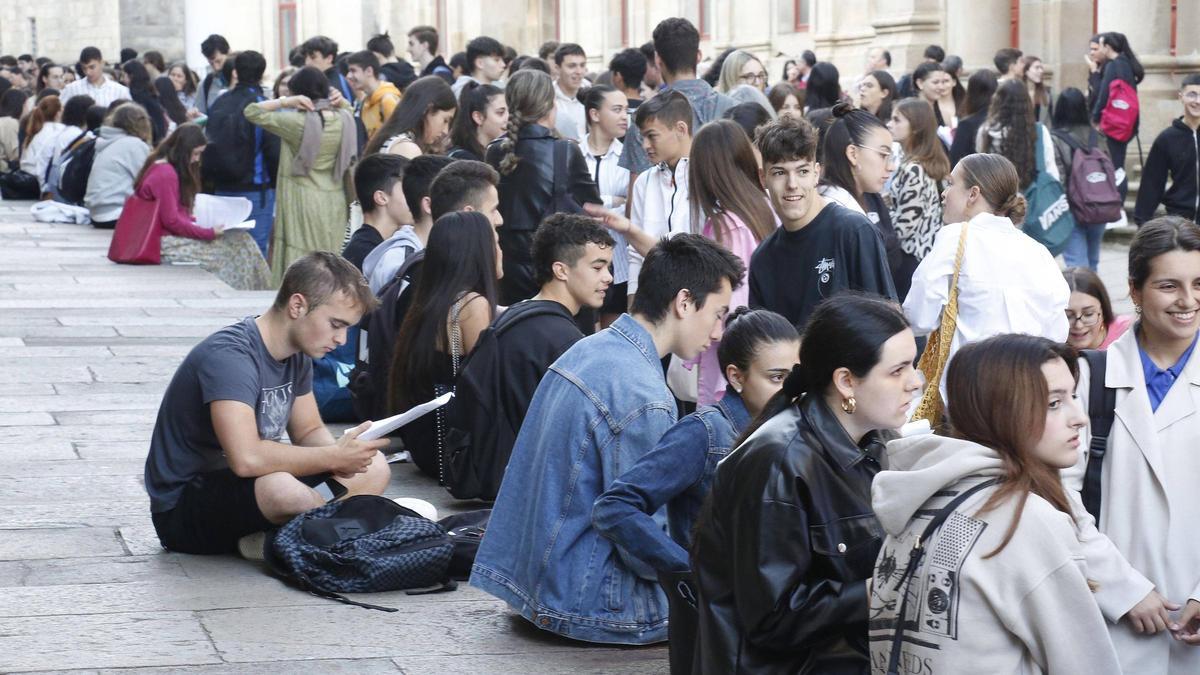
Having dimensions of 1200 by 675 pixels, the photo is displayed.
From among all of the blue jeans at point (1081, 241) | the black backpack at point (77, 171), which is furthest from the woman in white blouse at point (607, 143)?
the black backpack at point (77, 171)

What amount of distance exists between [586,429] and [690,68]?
5019 mm

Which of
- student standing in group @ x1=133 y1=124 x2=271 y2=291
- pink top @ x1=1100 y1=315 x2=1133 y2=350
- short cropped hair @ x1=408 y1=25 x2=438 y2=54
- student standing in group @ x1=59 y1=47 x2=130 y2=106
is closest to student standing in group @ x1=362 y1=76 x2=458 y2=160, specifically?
student standing in group @ x1=133 y1=124 x2=271 y2=291

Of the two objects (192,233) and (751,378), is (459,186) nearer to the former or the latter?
(751,378)

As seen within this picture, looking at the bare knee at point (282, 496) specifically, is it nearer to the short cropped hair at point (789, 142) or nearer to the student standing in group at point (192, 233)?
the short cropped hair at point (789, 142)

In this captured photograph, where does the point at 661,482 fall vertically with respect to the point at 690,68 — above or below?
below

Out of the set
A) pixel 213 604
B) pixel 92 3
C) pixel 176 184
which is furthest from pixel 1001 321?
pixel 92 3

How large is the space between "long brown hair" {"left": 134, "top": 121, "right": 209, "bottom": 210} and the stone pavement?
3971 mm

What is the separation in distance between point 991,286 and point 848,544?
7.45ft

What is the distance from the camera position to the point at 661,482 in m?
4.55

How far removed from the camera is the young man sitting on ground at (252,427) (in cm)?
595

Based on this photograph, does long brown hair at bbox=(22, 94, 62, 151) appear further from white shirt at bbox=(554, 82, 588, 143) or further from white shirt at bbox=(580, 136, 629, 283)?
white shirt at bbox=(580, 136, 629, 283)

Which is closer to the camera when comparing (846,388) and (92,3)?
(846,388)

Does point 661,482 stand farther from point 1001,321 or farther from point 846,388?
point 1001,321

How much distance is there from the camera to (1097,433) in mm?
4277
